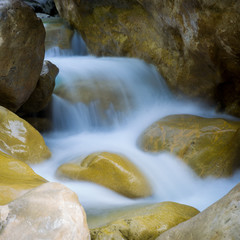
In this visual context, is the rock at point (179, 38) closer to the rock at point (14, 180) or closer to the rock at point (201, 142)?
the rock at point (201, 142)

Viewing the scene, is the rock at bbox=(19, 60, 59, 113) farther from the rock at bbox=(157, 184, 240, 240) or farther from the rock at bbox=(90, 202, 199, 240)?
the rock at bbox=(157, 184, 240, 240)

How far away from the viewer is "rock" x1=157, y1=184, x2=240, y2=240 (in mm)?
1618

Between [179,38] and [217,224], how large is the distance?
183 inches

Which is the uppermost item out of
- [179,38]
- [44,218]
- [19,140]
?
[179,38]

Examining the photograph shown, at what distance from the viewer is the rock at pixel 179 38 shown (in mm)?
4523

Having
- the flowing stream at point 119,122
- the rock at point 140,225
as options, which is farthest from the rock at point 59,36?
the rock at point 140,225

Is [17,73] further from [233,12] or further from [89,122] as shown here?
[233,12]

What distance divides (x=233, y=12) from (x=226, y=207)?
3.32 metres

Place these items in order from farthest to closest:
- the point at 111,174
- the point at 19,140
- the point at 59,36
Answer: the point at 59,36 → the point at 19,140 → the point at 111,174

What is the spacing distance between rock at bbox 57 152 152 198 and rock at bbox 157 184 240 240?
1503 millimetres

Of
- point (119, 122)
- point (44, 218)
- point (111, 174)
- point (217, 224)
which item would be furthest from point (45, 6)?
point (217, 224)

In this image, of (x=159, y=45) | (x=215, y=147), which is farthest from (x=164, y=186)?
(x=159, y=45)

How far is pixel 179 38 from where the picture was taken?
572cm

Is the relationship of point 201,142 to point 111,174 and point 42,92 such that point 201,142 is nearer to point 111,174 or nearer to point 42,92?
point 111,174
